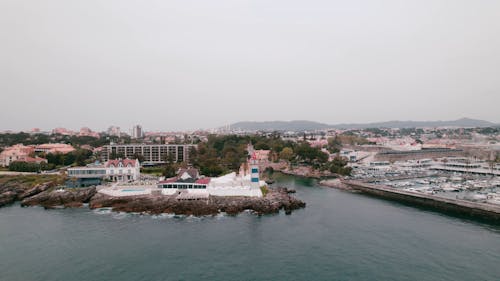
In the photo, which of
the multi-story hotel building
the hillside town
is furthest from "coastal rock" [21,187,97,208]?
the multi-story hotel building

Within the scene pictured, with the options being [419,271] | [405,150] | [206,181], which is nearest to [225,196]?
[206,181]

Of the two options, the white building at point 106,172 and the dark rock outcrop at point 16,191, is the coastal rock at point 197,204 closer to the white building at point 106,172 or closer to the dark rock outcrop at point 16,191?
the white building at point 106,172

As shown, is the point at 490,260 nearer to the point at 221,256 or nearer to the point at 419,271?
the point at 419,271

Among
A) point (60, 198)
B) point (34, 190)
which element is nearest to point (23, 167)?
point (34, 190)

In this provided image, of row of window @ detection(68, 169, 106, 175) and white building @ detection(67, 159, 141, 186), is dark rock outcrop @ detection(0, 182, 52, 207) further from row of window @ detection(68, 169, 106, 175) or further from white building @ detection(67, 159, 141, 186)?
white building @ detection(67, 159, 141, 186)

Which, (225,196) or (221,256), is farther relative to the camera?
(225,196)

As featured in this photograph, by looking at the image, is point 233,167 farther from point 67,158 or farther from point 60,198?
point 60,198
